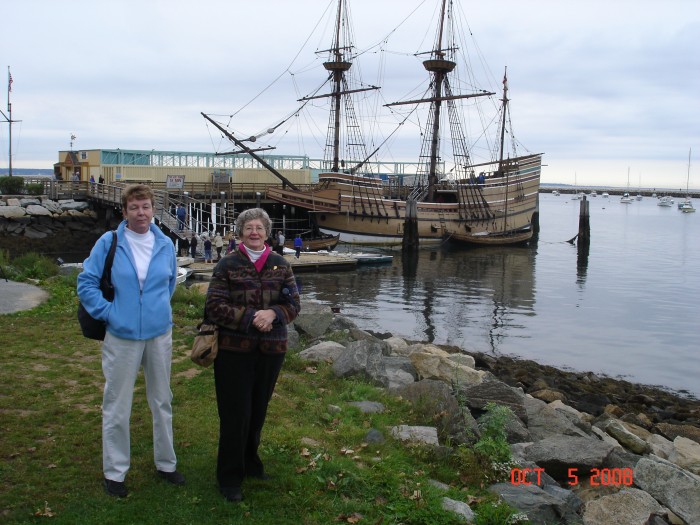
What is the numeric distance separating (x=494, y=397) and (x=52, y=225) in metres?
37.4

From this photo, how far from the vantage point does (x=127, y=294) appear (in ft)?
16.0

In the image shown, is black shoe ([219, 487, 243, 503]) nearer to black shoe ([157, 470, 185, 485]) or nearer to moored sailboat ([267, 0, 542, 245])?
black shoe ([157, 470, 185, 485])

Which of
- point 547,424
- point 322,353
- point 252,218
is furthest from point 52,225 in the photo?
point 252,218

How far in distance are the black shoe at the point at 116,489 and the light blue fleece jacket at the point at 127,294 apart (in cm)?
110

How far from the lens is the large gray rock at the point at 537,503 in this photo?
18.1 feet

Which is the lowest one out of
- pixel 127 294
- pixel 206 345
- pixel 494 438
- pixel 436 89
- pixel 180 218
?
pixel 494 438

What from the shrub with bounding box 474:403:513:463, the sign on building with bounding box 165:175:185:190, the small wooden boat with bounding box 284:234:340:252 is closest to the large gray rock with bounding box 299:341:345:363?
the shrub with bounding box 474:403:513:463

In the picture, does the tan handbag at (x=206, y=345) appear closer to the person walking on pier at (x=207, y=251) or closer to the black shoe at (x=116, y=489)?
the black shoe at (x=116, y=489)

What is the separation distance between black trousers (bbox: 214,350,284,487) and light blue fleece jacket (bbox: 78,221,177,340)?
579 millimetres

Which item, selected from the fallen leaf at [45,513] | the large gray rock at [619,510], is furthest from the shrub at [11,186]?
the large gray rock at [619,510]

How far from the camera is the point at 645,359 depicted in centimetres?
1886

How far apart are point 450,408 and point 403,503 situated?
2.51 meters

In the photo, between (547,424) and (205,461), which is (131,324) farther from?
(547,424)

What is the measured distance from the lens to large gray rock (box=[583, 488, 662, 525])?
6.02 m
